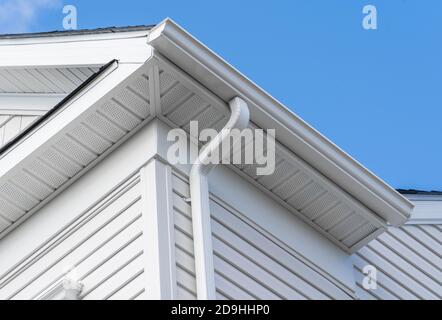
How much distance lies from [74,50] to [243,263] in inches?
85.4

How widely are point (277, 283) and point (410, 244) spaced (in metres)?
2.19

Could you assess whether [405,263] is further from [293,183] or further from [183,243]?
[183,243]

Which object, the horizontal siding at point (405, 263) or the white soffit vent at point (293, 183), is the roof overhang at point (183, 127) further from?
the horizontal siding at point (405, 263)

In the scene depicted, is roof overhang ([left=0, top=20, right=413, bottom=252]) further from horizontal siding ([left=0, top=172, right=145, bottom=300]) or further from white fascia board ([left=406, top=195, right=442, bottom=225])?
white fascia board ([left=406, top=195, right=442, bottom=225])

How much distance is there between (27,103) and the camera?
31.3 ft

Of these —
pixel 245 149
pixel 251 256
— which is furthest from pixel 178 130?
pixel 251 256

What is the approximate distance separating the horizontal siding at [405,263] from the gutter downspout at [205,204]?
174 cm

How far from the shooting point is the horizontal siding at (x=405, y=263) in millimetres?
8938

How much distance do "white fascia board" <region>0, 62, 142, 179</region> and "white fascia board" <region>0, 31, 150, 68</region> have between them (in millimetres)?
114

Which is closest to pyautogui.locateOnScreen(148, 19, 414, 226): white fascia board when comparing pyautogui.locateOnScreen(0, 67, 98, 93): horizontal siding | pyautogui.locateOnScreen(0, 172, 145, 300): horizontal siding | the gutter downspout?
the gutter downspout

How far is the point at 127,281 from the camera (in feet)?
23.0

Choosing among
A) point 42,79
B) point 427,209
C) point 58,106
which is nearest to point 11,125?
point 42,79

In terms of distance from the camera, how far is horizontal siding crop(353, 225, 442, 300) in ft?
29.3
